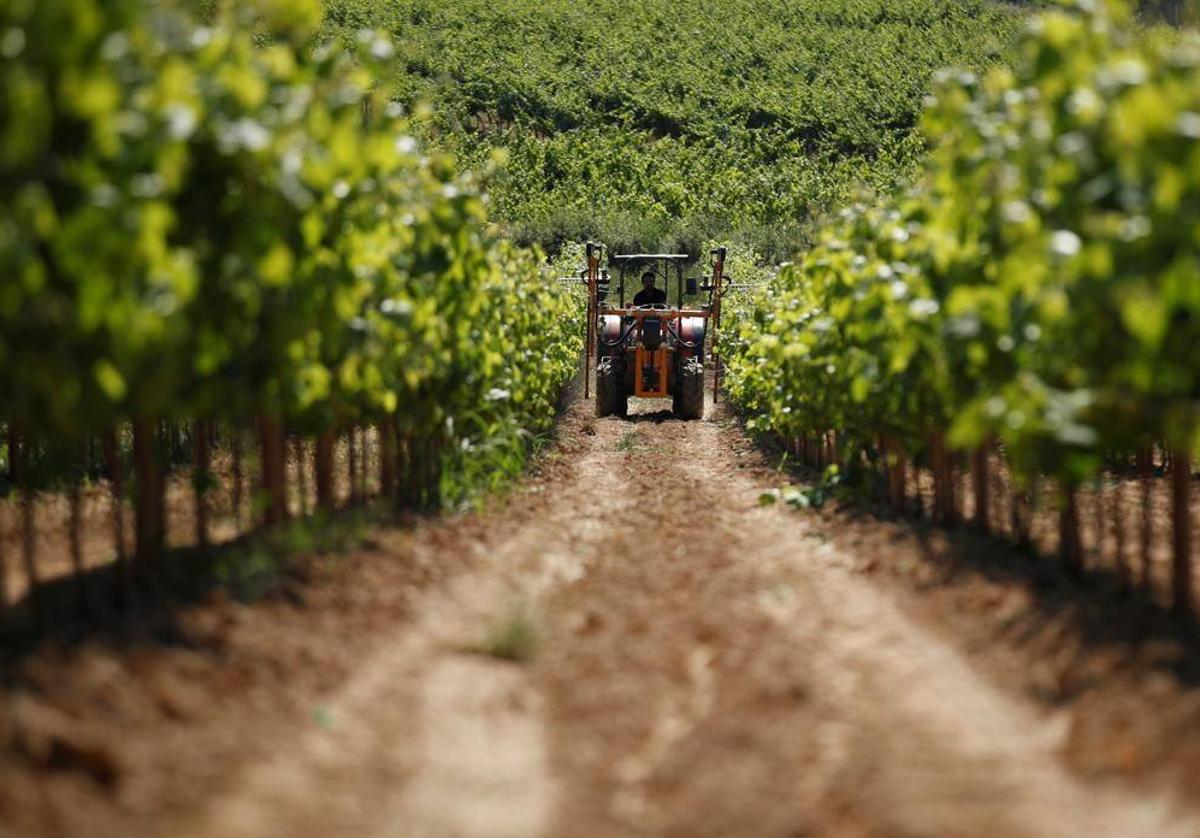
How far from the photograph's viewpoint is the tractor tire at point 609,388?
71.5 ft

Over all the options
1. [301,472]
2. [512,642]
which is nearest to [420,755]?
[512,642]

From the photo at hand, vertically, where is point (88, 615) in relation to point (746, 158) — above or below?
below

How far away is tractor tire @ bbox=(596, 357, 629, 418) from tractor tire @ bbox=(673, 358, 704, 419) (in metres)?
0.87

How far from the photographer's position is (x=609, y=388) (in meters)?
22.0

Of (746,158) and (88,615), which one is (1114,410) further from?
(746,158)

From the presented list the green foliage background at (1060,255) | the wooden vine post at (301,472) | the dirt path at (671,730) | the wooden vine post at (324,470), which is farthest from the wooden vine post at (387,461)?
the green foliage background at (1060,255)

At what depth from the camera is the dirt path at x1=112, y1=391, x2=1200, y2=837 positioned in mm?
5012

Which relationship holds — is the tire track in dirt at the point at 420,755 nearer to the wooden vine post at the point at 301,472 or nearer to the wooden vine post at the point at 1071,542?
the wooden vine post at the point at 301,472

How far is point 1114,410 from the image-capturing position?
6.52m

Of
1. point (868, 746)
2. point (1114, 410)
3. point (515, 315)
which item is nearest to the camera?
point (868, 746)

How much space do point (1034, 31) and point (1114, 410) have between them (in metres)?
1.88

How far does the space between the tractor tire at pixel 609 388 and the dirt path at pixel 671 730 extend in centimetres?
1222

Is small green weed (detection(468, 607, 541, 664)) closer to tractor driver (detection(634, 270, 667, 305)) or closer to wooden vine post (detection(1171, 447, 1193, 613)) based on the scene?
wooden vine post (detection(1171, 447, 1193, 613))

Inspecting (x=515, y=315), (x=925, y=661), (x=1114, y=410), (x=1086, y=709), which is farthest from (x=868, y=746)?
(x=515, y=315)
